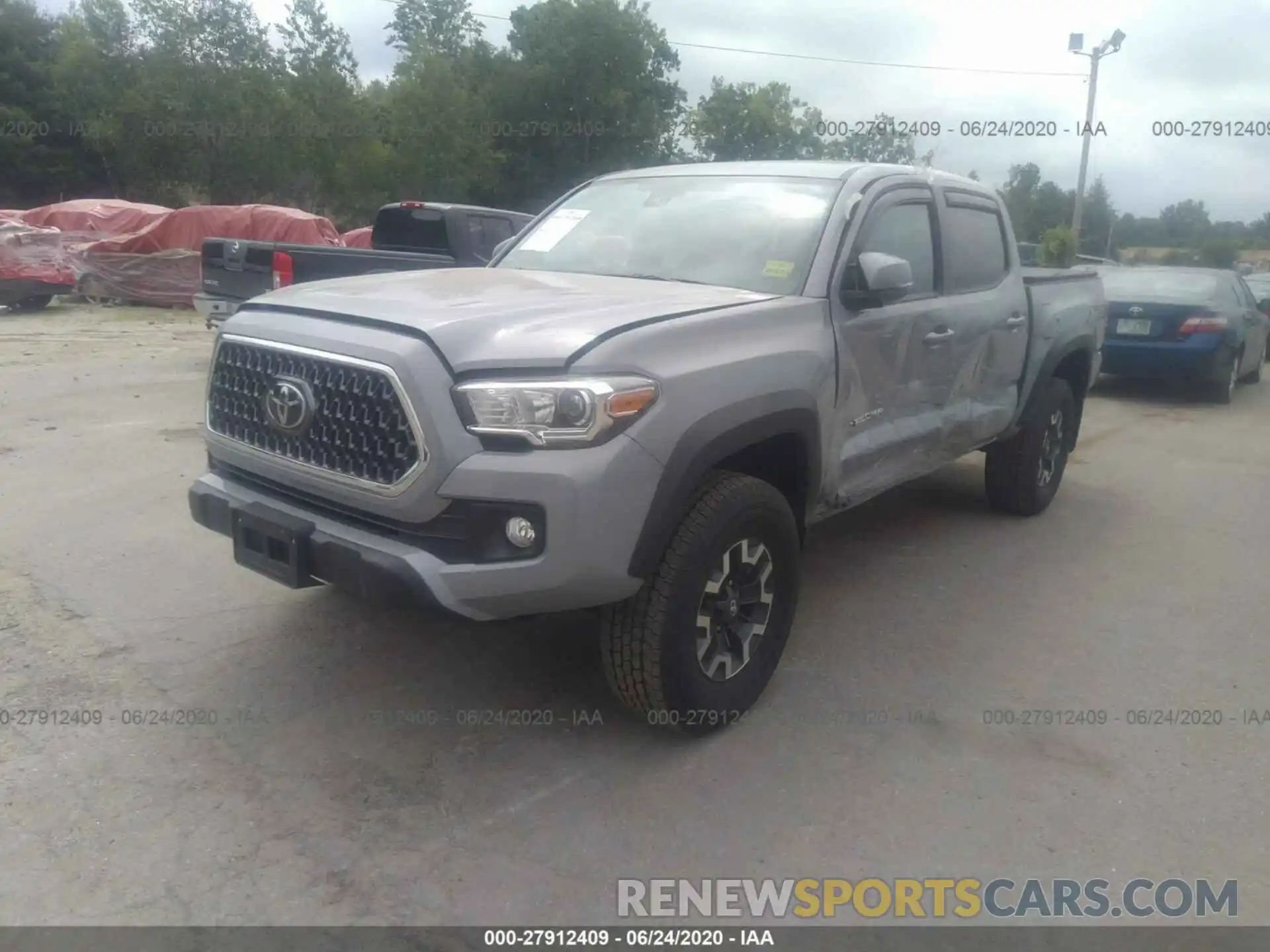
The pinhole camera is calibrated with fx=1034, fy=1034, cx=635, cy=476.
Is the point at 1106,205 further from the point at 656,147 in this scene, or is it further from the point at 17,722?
the point at 17,722

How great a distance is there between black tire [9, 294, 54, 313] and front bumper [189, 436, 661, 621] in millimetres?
15606

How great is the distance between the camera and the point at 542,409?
287 cm

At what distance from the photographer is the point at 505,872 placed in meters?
2.79

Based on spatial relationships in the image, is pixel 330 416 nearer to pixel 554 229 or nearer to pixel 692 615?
pixel 692 615

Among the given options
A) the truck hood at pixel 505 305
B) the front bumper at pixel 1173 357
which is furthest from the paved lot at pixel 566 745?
the front bumper at pixel 1173 357

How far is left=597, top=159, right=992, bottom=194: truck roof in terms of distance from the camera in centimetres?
446

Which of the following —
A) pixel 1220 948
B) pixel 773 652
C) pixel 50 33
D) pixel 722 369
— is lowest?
pixel 1220 948

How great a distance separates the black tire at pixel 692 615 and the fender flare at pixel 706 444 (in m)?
0.07

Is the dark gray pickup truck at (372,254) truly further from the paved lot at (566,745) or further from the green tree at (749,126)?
the green tree at (749,126)

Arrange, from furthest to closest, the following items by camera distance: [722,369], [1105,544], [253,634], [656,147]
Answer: [656,147]
[1105,544]
[253,634]
[722,369]

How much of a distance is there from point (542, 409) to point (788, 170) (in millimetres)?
2263

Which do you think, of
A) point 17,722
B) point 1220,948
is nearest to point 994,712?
point 1220,948

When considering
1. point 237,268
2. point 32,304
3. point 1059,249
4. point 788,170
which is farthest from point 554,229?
point 1059,249

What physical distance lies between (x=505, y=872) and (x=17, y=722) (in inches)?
73.4
